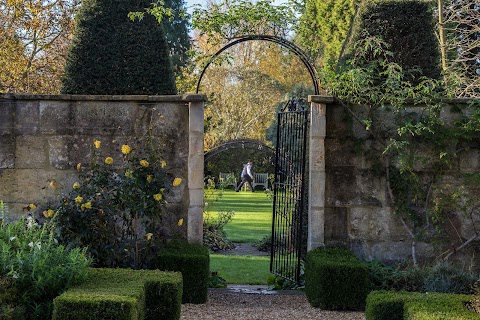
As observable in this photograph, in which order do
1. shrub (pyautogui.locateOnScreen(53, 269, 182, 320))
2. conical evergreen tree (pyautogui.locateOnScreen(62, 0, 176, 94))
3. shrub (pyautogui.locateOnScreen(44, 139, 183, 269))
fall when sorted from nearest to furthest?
shrub (pyautogui.locateOnScreen(53, 269, 182, 320))
shrub (pyautogui.locateOnScreen(44, 139, 183, 269))
conical evergreen tree (pyautogui.locateOnScreen(62, 0, 176, 94))

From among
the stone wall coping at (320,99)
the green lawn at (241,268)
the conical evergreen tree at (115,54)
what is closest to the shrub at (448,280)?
the stone wall coping at (320,99)

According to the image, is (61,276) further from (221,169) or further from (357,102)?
(221,169)

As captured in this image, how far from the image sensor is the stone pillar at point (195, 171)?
282 inches

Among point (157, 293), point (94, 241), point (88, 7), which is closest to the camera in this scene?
point (157, 293)

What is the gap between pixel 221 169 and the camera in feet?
78.5

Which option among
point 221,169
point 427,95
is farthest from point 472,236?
point 221,169

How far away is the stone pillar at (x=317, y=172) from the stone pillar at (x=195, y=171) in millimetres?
1187

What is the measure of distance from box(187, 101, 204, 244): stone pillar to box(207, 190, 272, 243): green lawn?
5022mm

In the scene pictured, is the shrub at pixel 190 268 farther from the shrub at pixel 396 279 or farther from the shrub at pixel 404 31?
the shrub at pixel 404 31

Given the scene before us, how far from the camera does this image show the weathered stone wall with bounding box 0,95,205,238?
7258mm

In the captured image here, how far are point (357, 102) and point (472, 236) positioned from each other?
192 cm

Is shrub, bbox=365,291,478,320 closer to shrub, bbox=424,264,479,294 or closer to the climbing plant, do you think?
shrub, bbox=424,264,479,294

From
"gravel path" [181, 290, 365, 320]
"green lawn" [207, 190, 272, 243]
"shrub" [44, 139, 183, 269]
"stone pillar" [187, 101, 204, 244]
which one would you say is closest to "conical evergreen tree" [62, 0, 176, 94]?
"stone pillar" [187, 101, 204, 244]

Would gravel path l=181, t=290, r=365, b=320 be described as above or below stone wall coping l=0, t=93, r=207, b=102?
below
